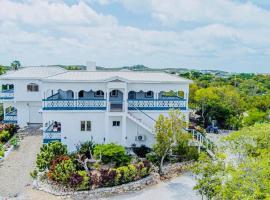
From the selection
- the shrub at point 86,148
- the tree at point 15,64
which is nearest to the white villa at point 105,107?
the shrub at point 86,148

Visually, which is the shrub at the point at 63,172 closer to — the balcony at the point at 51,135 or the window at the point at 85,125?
the balcony at the point at 51,135

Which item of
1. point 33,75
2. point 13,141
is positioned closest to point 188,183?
point 13,141

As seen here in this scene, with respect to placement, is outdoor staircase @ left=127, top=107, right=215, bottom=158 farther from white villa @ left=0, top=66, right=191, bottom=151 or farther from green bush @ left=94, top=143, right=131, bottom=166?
green bush @ left=94, top=143, right=131, bottom=166

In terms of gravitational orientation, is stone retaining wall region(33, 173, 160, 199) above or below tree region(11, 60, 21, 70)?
below

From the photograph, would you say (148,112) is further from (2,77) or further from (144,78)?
(2,77)

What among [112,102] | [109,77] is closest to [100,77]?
[109,77]

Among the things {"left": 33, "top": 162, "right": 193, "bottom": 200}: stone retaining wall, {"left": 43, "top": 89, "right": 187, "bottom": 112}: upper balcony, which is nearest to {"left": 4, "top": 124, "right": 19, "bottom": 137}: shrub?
{"left": 43, "top": 89, "right": 187, "bottom": 112}: upper balcony
